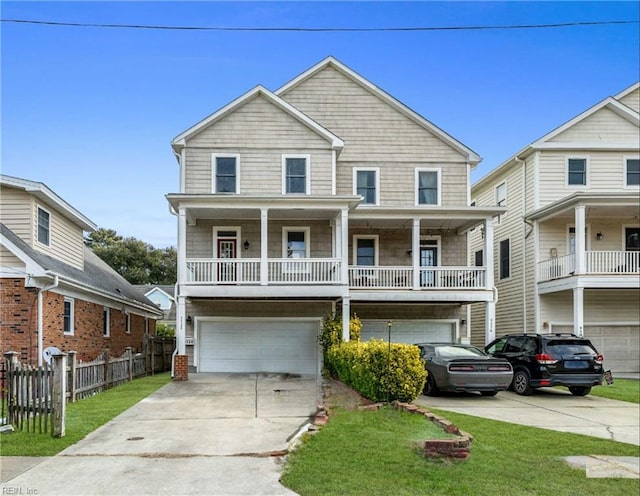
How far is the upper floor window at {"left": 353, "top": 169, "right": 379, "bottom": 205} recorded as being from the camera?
22188 mm

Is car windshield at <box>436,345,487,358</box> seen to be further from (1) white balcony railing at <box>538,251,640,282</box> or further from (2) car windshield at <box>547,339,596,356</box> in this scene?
(1) white balcony railing at <box>538,251,640,282</box>

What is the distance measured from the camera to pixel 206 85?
69.6ft

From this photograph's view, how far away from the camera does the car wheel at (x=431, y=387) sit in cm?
1420

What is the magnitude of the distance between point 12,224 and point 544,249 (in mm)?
17812

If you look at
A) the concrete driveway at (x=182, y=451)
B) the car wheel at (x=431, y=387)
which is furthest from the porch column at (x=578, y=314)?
the concrete driveway at (x=182, y=451)

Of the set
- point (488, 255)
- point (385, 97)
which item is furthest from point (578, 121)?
point (385, 97)

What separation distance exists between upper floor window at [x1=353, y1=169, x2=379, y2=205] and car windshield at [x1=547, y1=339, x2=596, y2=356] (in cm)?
902

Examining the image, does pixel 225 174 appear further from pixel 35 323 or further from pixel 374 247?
pixel 35 323

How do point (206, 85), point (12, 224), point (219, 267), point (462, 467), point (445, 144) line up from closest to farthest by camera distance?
point (462, 467) → point (12, 224) → point (219, 267) → point (206, 85) → point (445, 144)

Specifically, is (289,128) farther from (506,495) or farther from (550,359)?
(506,495)

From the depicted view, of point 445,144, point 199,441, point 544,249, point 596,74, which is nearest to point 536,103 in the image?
point 596,74

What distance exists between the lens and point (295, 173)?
21141 millimetres

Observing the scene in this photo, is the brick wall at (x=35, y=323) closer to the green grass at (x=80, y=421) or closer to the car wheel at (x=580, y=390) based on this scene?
the green grass at (x=80, y=421)

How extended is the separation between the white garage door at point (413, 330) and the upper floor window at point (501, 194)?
21.7 ft
